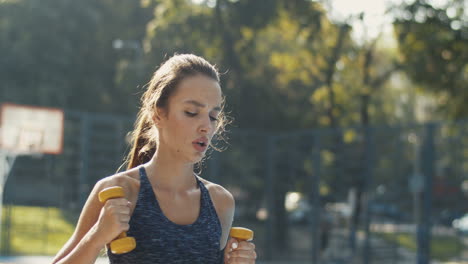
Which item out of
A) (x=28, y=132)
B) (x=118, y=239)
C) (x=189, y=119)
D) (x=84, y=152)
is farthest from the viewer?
(x=28, y=132)

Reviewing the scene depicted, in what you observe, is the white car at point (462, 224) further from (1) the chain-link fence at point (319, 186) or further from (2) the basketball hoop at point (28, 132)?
(2) the basketball hoop at point (28, 132)

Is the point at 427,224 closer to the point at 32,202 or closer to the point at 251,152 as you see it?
the point at 251,152

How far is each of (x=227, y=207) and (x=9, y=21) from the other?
2545 cm

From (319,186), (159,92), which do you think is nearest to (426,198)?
(319,186)

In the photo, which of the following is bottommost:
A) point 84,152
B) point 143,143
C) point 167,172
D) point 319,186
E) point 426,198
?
point 167,172

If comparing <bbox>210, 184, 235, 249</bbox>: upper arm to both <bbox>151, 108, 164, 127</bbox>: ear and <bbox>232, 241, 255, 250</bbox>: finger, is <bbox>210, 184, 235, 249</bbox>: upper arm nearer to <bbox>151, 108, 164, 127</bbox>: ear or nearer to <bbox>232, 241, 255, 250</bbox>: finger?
<bbox>232, 241, 255, 250</bbox>: finger

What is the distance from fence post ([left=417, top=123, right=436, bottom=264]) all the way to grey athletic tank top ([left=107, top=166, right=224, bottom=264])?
10.5m

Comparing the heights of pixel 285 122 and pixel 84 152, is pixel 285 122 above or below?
above

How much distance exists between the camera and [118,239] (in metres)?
1.74

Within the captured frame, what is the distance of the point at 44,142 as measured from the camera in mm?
15055

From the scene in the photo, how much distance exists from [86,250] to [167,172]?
0.38 metres

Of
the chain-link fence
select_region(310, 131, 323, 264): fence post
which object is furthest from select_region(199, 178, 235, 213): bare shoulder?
select_region(310, 131, 323, 264): fence post

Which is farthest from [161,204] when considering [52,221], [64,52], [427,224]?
[64,52]

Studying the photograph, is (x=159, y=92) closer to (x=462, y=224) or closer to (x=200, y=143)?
(x=200, y=143)
